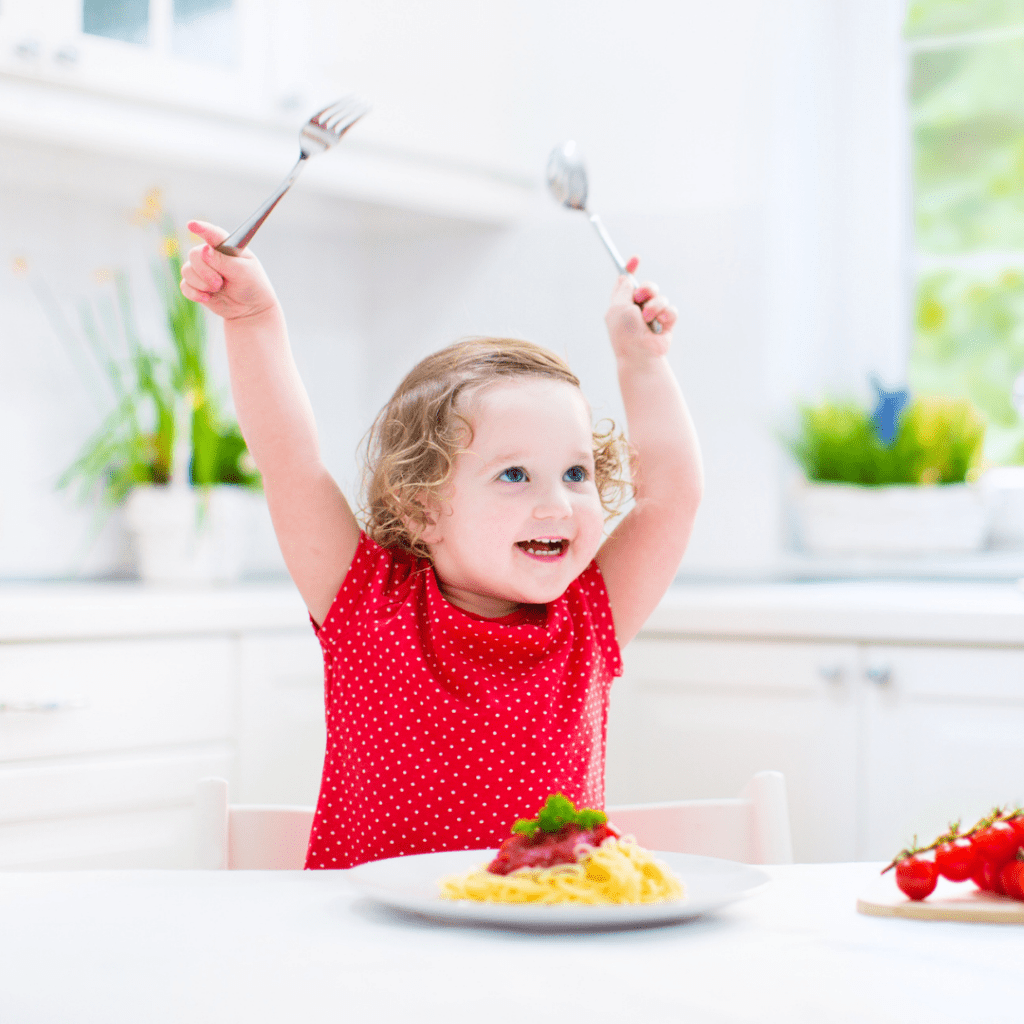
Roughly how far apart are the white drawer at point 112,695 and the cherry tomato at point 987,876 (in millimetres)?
1246

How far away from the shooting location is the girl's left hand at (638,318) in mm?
1103

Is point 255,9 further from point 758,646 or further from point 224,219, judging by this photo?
point 758,646

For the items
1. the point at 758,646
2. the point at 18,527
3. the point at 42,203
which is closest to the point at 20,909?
the point at 758,646

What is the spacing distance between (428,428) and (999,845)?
1.76 ft

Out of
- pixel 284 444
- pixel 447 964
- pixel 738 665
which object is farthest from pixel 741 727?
pixel 447 964

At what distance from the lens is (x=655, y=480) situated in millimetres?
1106

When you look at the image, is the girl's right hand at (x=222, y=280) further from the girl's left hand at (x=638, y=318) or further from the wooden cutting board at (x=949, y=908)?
the wooden cutting board at (x=949, y=908)

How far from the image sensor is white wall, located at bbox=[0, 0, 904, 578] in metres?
2.17

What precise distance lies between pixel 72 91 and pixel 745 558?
1.26 m

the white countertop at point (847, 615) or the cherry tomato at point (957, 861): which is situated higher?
the white countertop at point (847, 615)

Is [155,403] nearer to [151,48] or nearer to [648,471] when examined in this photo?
[151,48]

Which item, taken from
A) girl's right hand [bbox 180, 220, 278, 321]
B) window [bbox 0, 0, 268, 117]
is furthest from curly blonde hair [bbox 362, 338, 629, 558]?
window [bbox 0, 0, 268, 117]

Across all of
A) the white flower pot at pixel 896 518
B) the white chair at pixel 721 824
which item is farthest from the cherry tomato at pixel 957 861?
the white flower pot at pixel 896 518

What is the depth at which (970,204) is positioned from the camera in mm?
2441
